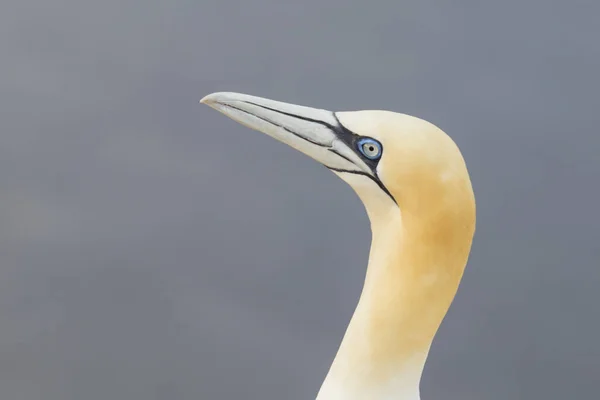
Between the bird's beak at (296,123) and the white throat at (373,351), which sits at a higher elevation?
the bird's beak at (296,123)

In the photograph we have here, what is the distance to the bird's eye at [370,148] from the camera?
1956mm

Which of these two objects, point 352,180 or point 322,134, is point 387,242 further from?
point 322,134

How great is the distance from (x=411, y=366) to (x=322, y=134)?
2.02ft

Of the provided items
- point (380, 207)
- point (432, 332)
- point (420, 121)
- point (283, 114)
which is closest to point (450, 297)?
point (432, 332)

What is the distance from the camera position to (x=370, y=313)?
2.08 m

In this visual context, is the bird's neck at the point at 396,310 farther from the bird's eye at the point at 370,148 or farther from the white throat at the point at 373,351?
the bird's eye at the point at 370,148

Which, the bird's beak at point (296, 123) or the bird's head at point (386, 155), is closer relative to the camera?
the bird's head at point (386, 155)

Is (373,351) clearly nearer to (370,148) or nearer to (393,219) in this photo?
(393,219)

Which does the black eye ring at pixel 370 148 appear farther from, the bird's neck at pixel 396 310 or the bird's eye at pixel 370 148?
the bird's neck at pixel 396 310

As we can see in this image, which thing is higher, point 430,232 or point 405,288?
point 430,232

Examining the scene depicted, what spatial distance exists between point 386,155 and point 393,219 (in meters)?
0.17

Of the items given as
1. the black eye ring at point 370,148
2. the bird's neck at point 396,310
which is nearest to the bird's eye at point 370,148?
the black eye ring at point 370,148

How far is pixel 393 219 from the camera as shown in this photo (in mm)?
2016

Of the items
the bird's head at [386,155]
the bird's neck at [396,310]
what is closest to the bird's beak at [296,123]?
the bird's head at [386,155]
